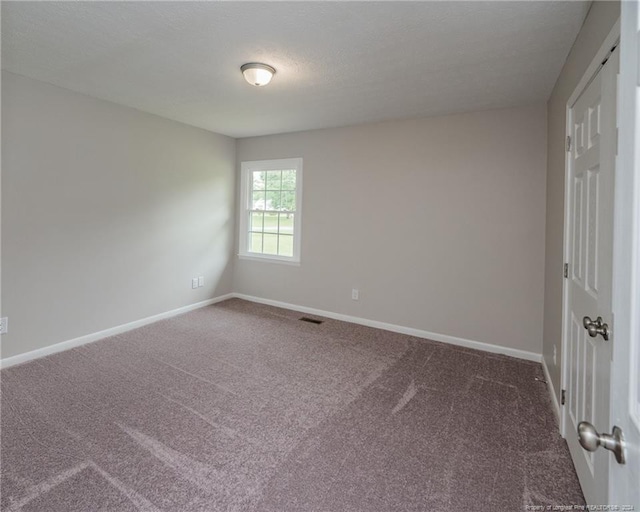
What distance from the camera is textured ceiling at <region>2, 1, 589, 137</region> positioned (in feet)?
6.25

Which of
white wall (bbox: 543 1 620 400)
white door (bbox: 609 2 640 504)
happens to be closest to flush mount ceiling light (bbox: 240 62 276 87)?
white wall (bbox: 543 1 620 400)

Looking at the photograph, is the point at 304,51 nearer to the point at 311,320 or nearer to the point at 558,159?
the point at 558,159

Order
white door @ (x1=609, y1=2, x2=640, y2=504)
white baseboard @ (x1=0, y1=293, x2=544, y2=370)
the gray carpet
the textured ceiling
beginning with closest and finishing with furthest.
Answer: white door @ (x1=609, y1=2, x2=640, y2=504) < the gray carpet < the textured ceiling < white baseboard @ (x1=0, y1=293, x2=544, y2=370)

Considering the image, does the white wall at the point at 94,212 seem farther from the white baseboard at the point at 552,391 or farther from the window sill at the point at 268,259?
the white baseboard at the point at 552,391

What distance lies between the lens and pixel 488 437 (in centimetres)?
209

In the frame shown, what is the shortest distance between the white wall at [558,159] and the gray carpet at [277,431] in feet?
1.57

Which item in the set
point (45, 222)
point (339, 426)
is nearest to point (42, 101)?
point (45, 222)

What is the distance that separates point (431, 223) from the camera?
3758 mm

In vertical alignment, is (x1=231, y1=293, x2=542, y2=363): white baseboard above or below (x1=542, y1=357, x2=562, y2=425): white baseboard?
above

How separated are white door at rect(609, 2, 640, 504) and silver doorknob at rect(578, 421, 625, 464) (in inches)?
0.5

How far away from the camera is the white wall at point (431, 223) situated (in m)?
3.30

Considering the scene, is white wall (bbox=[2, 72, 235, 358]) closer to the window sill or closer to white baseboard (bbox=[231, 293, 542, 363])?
the window sill

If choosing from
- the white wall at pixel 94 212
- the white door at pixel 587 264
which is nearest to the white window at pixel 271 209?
the white wall at pixel 94 212

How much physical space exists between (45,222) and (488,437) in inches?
157
